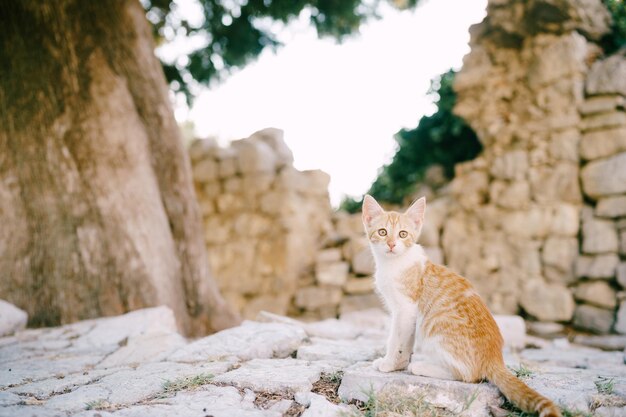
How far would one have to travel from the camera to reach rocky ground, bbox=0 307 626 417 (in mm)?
1923

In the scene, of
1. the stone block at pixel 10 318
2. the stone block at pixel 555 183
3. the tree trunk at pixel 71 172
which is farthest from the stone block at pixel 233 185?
the stone block at pixel 555 183

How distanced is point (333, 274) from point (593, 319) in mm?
3276

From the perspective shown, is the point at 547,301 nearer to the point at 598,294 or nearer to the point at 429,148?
the point at 598,294

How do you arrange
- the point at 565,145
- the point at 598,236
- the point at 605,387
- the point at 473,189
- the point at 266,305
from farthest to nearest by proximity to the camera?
the point at 266,305
the point at 473,189
the point at 565,145
the point at 598,236
the point at 605,387

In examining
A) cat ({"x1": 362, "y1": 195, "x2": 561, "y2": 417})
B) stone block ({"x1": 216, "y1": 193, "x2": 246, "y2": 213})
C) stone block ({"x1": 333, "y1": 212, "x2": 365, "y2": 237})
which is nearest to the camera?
cat ({"x1": 362, "y1": 195, "x2": 561, "y2": 417})

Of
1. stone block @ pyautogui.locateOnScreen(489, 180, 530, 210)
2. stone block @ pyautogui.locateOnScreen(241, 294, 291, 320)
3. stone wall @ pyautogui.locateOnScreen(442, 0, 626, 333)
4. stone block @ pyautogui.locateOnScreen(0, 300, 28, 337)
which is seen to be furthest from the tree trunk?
stone block @ pyautogui.locateOnScreen(489, 180, 530, 210)

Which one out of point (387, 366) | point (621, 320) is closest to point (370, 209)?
point (387, 366)

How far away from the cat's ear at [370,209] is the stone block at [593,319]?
3696 mm

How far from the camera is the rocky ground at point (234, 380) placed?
1.92 metres

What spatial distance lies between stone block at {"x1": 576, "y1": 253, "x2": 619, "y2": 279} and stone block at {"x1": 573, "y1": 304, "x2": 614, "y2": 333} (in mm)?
362

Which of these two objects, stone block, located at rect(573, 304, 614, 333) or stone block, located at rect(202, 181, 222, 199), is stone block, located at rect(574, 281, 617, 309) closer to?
stone block, located at rect(573, 304, 614, 333)

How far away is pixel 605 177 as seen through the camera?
16.7 feet

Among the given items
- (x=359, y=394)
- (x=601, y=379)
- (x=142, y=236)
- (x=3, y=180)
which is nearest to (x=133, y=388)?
(x=359, y=394)

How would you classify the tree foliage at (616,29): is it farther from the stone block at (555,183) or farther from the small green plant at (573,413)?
the small green plant at (573,413)
